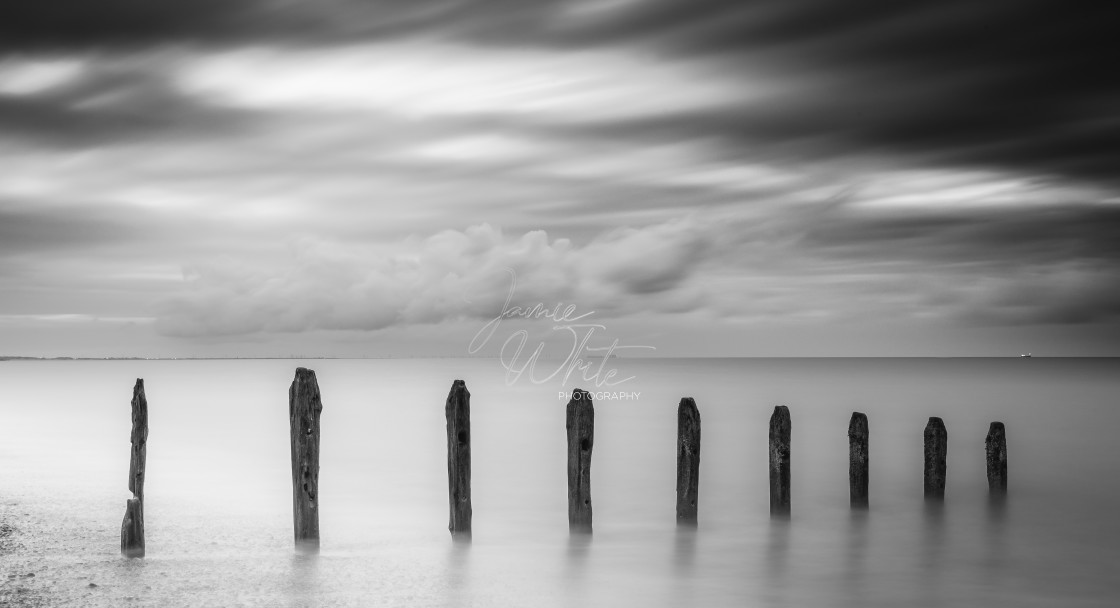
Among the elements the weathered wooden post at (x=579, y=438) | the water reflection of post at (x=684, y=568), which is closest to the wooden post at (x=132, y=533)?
the weathered wooden post at (x=579, y=438)

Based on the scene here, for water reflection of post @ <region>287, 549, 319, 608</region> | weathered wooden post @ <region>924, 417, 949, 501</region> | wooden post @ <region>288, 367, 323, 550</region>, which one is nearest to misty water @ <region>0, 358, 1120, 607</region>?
water reflection of post @ <region>287, 549, 319, 608</region>

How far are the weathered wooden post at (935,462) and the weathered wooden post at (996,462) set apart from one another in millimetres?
1248

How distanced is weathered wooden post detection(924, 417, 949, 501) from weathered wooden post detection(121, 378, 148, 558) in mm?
11438

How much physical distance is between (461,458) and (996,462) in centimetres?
1091

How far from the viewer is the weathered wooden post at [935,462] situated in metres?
15.3

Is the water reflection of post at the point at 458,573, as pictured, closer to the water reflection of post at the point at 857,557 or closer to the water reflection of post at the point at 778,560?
the water reflection of post at the point at 778,560

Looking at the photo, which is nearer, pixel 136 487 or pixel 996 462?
pixel 136 487

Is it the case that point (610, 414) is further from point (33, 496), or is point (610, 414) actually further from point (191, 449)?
point (33, 496)

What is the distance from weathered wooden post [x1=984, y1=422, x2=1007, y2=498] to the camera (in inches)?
654

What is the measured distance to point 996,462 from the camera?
17.2 metres

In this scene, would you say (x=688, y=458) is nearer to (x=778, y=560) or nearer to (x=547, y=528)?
(x=778, y=560)

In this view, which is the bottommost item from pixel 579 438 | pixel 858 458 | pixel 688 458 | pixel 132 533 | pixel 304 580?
pixel 304 580

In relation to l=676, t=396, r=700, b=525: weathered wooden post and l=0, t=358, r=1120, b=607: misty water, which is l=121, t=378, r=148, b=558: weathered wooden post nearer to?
l=0, t=358, r=1120, b=607: misty water

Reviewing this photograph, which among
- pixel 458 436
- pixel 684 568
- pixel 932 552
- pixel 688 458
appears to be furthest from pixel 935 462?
pixel 458 436
